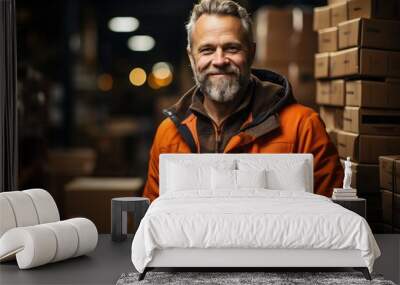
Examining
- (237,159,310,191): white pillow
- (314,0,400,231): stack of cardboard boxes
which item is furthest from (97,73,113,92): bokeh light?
(237,159,310,191): white pillow

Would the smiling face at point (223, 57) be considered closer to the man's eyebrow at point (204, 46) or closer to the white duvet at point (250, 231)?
the man's eyebrow at point (204, 46)

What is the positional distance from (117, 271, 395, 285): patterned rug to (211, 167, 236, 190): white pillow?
3.68ft

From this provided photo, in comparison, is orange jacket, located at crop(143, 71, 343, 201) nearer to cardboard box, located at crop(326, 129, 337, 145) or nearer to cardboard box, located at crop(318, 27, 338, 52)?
cardboard box, located at crop(326, 129, 337, 145)

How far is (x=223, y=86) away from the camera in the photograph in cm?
712

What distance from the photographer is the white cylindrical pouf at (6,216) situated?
18.9 ft

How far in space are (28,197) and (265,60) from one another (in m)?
2.71

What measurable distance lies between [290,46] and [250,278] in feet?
10.0

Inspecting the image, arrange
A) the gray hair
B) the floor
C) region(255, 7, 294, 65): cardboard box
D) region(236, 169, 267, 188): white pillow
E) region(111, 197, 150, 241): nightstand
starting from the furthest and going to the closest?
1. region(255, 7, 294, 65): cardboard box
2. the gray hair
3. region(111, 197, 150, 241): nightstand
4. region(236, 169, 267, 188): white pillow
5. the floor

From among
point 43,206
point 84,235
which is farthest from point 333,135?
point 43,206

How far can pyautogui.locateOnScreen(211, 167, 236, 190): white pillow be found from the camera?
6461 mm

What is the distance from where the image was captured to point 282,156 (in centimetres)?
680

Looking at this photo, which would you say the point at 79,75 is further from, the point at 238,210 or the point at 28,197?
the point at 238,210

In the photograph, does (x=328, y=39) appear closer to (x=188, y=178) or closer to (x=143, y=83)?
(x=188, y=178)

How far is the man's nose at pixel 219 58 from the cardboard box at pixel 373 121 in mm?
1211
